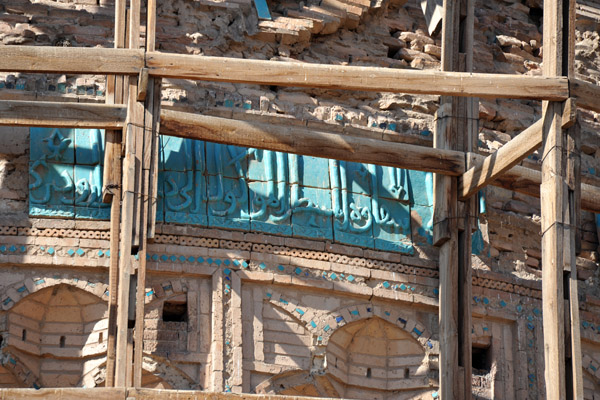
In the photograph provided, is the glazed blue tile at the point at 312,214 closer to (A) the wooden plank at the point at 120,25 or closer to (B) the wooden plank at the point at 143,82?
(A) the wooden plank at the point at 120,25

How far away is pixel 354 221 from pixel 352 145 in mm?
1166

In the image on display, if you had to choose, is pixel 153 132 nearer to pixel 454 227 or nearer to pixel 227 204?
pixel 227 204

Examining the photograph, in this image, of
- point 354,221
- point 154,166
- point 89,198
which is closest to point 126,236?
point 154,166

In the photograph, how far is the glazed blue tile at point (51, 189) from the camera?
596 inches

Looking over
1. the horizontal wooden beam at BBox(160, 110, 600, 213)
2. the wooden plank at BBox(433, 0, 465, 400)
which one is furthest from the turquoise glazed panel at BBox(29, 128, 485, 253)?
the horizontal wooden beam at BBox(160, 110, 600, 213)

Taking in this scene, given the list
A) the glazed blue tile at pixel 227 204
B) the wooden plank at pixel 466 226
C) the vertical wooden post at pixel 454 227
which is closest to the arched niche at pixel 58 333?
the glazed blue tile at pixel 227 204

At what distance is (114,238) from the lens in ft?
46.9

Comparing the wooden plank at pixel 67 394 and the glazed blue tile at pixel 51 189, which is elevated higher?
the glazed blue tile at pixel 51 189

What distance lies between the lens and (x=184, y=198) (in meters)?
15.4

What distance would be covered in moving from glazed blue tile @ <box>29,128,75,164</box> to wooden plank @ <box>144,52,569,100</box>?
6.38 feet

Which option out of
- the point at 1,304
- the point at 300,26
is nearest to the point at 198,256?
the point at 1,304

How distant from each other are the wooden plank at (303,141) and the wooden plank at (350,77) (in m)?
0.75

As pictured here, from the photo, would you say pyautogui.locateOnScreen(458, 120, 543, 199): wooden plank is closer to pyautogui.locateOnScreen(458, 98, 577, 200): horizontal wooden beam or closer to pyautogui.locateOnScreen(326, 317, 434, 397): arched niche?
pyautogui.locateOnScreen(458, 98, 577, 200): horizontal wooden beam

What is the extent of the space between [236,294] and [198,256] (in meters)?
0.49
